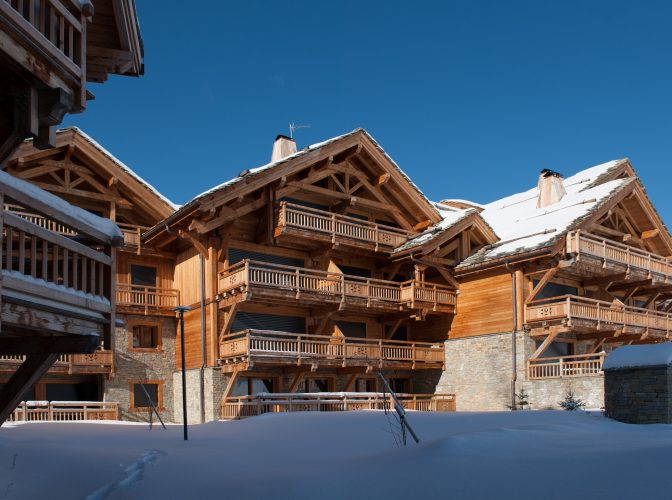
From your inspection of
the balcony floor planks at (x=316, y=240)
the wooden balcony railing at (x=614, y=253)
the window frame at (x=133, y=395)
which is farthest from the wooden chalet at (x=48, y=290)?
the wooden balcony railing at (x=614, y=253)

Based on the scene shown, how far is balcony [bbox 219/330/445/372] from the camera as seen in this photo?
2612cm

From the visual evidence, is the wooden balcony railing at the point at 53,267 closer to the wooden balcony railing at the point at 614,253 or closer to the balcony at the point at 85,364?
the balcony at the point at 85,364

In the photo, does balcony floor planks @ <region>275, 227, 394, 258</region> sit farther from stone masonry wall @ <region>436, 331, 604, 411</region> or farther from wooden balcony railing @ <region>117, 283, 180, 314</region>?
stone masonry wall @ <region>436, 331, 604, 411</region>

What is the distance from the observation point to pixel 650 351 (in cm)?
1783

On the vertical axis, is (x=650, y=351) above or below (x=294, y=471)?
above

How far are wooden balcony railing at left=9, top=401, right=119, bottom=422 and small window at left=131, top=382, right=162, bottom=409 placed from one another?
150 centimetres

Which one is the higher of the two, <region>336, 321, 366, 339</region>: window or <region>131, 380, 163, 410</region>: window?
<region>336, 321, 366, 339</region>: window

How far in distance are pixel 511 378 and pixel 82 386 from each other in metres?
16.3

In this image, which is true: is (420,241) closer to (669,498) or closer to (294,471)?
(294,471)

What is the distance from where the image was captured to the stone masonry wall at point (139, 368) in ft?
93.1

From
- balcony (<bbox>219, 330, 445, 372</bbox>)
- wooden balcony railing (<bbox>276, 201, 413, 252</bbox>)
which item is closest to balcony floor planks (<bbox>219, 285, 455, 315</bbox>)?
balcony (<bbox>219, 330, 445, 372</bbox>)

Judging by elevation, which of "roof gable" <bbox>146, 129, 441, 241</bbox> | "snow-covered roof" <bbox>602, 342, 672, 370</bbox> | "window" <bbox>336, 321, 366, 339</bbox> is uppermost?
"roof gable" <bbox>146, 129, 441, 241</bbox>

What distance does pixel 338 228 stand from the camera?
30141mm

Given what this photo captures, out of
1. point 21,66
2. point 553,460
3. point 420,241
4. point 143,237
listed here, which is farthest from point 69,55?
point 420,241
